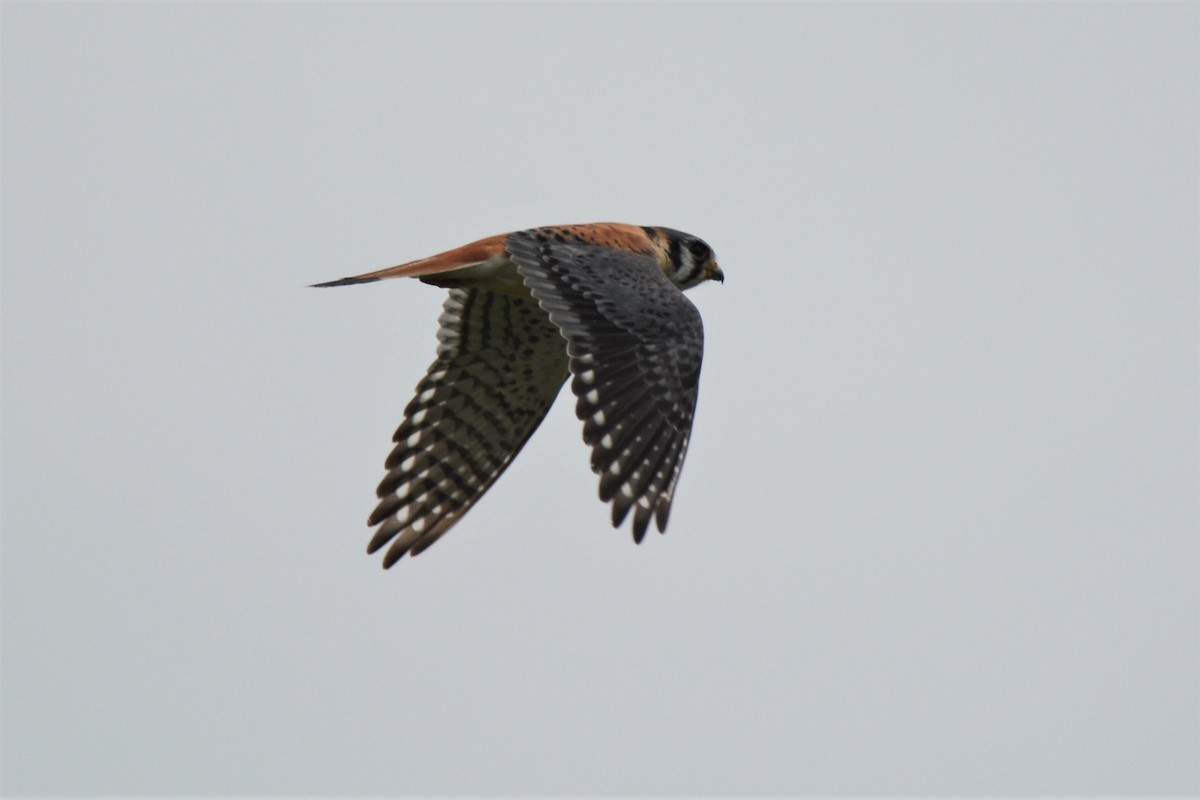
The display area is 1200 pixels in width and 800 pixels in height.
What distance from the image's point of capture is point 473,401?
29.4 feet

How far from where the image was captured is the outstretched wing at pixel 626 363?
6.80 metres

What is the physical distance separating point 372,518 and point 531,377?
3.61ft

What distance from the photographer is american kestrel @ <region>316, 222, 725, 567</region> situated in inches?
272

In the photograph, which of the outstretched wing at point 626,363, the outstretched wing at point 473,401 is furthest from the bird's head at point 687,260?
the outstretched wing at point 626,363

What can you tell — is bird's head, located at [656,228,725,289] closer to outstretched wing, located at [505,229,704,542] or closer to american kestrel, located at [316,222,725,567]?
american kestrel, located at [316,222,725,567]

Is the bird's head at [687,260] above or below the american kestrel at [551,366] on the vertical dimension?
above

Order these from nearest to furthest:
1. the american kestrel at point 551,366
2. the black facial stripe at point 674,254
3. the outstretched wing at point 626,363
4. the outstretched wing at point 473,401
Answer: the outstretched wing at point 626,363 < the american kestrel at point 551,366 < the outstretched wing at point 473,401 < the black facial stripe at point 674,254

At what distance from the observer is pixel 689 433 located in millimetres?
7082

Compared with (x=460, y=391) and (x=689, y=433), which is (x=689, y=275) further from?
(x=689, y=433)

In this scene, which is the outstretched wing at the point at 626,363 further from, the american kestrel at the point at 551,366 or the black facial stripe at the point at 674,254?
the black facial stripe at the point at 674,254

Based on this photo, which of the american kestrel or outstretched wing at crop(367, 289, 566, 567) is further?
outstretched wing at crop(367, 289, 566, 567)

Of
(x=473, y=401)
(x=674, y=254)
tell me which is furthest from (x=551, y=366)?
(x=674, y=254)

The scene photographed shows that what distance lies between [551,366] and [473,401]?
441 millimetres

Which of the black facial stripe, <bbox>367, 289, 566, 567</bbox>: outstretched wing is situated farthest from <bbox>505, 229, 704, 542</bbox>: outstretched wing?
the black facial stripe
